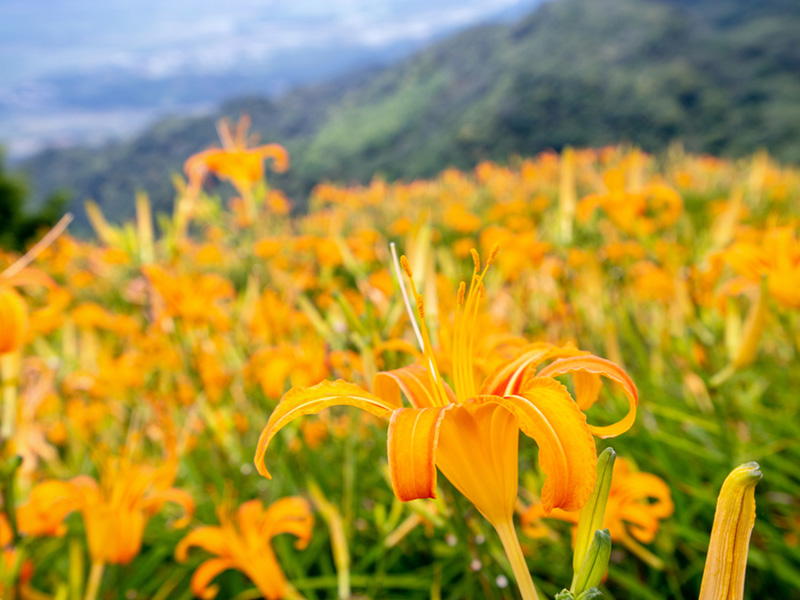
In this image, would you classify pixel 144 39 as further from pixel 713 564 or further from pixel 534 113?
pixel 713 564

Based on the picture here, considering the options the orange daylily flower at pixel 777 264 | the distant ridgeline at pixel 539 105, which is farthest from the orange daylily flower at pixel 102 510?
the distant ridgeline at pixel 539 105

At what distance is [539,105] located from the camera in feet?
63.5

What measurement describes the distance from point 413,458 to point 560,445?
12 centimetres

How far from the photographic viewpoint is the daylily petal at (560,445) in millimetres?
445

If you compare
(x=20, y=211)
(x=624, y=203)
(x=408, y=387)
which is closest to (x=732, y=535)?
(x=408, y=387)

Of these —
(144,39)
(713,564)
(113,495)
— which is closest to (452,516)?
(713,564)

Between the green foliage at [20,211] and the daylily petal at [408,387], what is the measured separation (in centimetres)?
1670

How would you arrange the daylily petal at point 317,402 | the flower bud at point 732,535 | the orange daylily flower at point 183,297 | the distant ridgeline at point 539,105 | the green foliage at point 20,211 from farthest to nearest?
the distant ridgeline at point 539,105
the green foliage at point 20,211
the orange daylily flower at point 183,297
the daylily petal at point 317,402
the flower bud at point 732,535

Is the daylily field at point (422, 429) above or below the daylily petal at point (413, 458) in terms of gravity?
below

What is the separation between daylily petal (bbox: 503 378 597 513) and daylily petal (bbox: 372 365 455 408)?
5.5 inches

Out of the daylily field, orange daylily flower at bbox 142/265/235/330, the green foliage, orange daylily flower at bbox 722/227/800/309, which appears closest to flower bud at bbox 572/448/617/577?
the daylily field

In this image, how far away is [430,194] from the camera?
26.7 feet

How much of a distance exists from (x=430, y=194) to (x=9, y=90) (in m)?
73.5

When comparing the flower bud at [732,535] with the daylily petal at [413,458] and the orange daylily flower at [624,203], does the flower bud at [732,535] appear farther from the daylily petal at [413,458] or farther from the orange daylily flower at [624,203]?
the orange daylily flower at [624,203]
